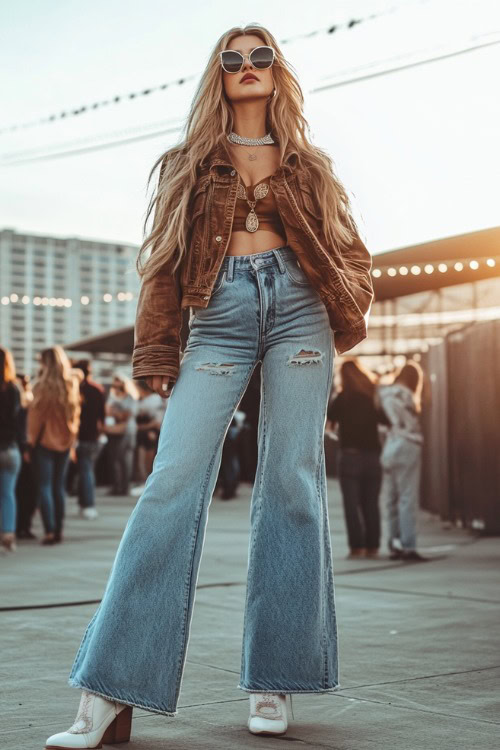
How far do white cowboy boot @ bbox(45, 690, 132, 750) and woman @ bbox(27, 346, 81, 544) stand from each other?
7933 millimetres

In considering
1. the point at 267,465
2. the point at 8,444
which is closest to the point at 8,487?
the point at 8,444

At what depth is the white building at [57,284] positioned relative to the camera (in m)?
76.4

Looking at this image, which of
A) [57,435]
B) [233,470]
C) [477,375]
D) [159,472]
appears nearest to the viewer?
[159,472]

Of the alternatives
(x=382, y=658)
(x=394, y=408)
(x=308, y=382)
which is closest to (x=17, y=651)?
(x=382, y=658)

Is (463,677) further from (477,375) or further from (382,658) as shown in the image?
(477,375)

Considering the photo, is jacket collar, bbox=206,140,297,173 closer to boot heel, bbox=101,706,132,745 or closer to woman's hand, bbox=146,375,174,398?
woman's hand, bbox=146,375,174,398

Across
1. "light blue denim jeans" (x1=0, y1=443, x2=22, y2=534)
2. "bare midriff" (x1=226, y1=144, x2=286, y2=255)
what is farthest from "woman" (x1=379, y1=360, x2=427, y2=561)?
"bare midriff" (x1=226, y1=144, x2=286, y2=255)

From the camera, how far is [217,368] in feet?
10.2

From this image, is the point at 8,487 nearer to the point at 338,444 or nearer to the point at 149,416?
the point at 338,444

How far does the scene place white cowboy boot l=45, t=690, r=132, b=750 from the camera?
2850mm

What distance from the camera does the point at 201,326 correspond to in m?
3.18

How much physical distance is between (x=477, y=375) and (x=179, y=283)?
9.03 meters

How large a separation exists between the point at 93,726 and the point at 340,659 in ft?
5.77

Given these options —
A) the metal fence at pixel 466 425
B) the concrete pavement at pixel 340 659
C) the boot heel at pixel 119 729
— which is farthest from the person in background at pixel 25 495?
the boot heel at pixel 119 729
